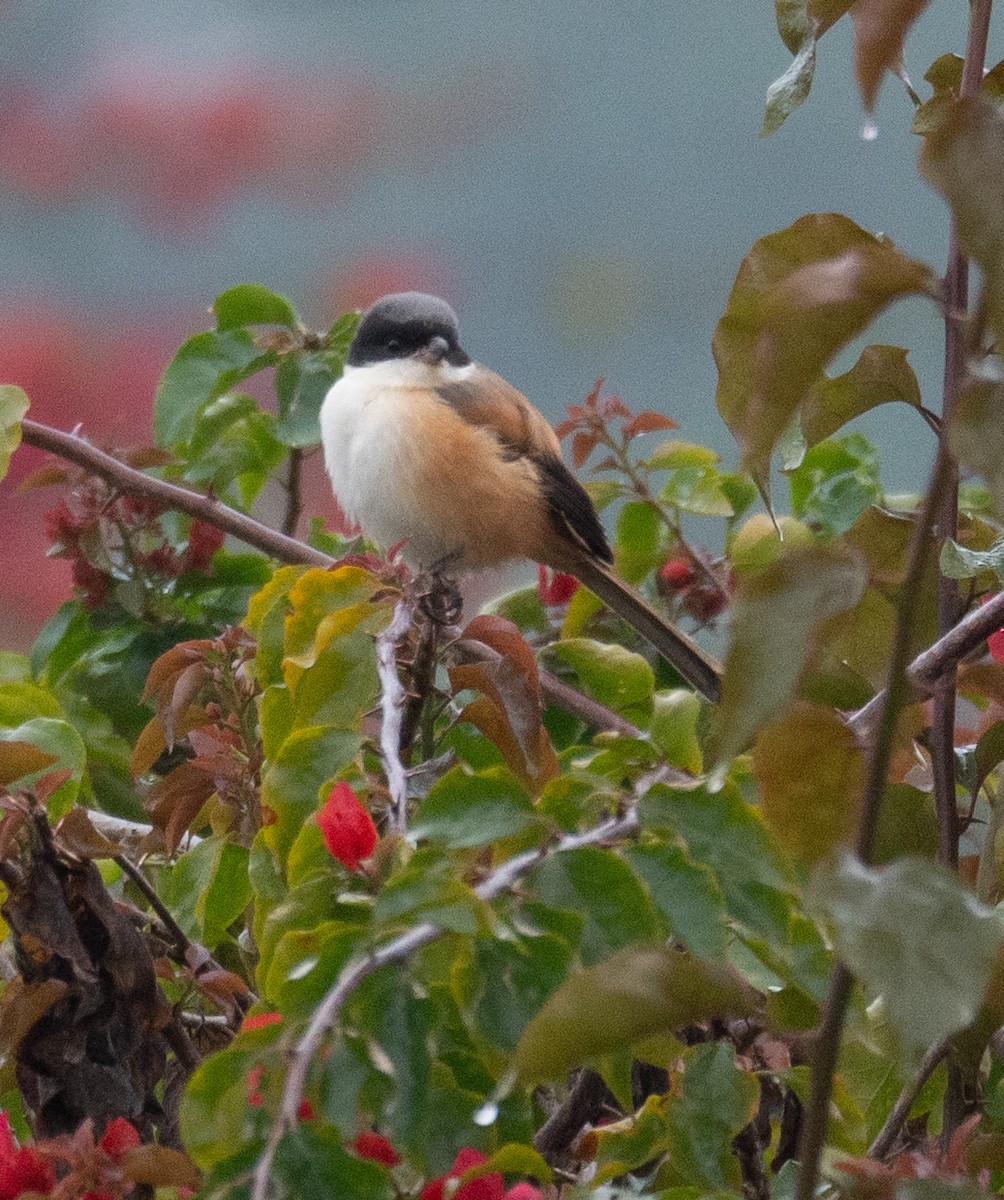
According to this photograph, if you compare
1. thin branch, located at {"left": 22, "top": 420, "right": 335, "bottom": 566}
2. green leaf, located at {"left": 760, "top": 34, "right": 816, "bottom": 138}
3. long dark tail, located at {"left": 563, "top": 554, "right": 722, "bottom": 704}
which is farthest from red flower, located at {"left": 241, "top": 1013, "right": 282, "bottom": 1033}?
long dark tail, located at {"left": 563, "top": 554, "right": 722, "bottom": 704}

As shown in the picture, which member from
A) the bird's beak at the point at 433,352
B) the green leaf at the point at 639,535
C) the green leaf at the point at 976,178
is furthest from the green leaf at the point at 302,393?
the green leaf at the point at 976,178

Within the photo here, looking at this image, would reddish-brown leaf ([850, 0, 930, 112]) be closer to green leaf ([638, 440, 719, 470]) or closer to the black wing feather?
green leaf ([638, 440, 719, 470])

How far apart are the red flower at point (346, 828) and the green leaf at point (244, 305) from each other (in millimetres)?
1010

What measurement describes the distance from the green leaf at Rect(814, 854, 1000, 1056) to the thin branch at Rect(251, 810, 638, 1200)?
14 cm

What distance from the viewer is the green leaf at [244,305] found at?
1513 millimetres

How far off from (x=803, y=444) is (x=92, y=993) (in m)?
0.41

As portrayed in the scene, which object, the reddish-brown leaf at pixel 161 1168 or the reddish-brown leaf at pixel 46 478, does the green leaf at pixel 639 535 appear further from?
the reddish-brown leaf at pixel 161 1168

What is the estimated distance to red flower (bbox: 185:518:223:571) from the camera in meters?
1.42

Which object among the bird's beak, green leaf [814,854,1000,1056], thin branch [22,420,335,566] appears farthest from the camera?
the bird's beak

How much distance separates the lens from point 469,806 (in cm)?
52

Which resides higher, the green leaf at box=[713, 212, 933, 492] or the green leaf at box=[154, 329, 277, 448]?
the green leaf at box=[713, 212, 933, 492]

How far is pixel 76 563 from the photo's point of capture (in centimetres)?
141

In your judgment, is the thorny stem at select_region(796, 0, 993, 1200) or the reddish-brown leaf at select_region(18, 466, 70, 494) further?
the reddish-brown leaf at select_region(18, 466, 70, 494)

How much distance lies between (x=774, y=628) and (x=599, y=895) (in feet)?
0.54
